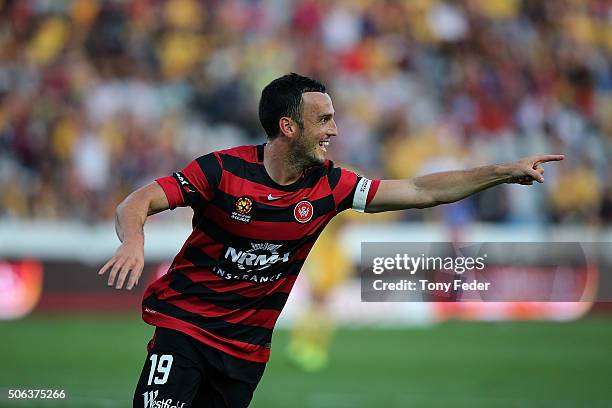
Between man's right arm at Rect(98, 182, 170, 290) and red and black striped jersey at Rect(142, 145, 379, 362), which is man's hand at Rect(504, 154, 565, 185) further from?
man's right arm at Rect(98, 182, 170, 290)

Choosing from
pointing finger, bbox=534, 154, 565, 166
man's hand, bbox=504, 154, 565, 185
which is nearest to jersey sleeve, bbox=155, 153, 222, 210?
man's hand, bbox=504, 154, 565, 185

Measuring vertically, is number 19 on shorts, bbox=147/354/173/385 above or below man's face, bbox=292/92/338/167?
below

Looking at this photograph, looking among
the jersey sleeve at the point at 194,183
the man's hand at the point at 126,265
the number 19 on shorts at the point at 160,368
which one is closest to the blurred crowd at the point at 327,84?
the jersey sleeve at the point at 194,183

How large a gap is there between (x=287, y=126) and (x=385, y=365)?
8.53 meters

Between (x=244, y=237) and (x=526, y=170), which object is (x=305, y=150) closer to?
(x=244, y=237)

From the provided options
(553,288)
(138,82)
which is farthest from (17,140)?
(553,288)

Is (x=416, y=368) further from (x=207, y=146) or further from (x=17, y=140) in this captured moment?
(x=17, y=140)

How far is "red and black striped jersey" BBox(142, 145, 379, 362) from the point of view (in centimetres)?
564

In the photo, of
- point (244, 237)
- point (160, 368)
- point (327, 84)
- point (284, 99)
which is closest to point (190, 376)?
point (160, 368)

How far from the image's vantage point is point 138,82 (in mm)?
19578

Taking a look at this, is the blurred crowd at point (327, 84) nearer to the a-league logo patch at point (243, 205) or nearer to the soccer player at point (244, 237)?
the soccer player at point (244, 237)

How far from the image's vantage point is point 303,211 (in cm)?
580

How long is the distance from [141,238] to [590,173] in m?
14.9

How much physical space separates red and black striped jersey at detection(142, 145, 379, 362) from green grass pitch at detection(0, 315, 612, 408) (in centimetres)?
439
